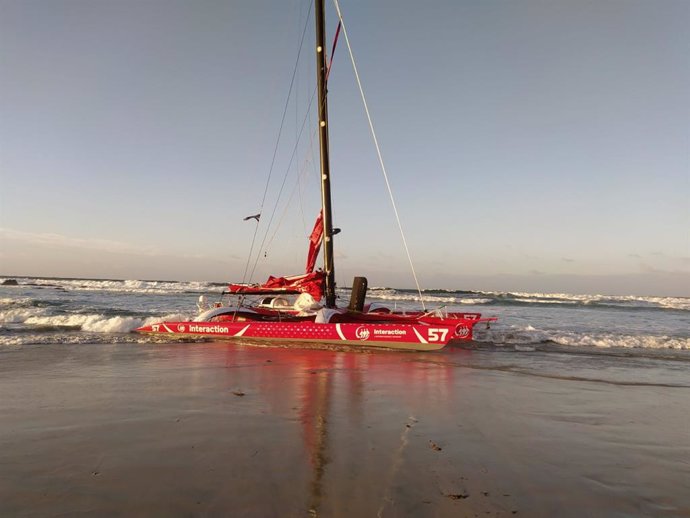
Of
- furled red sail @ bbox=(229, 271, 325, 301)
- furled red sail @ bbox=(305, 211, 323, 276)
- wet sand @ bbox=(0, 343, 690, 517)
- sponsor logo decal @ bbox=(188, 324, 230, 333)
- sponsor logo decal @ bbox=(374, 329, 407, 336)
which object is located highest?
furled red sail @ bbox=(305, 211, 323, 276)

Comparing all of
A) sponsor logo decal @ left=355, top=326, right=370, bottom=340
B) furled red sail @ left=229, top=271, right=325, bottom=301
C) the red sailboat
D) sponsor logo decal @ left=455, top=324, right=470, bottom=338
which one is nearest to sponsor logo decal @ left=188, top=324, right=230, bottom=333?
the red sailboat

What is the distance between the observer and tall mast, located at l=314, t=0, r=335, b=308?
15297 millimetres

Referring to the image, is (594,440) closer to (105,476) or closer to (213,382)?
(105,476)

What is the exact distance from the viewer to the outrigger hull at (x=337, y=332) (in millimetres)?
11961

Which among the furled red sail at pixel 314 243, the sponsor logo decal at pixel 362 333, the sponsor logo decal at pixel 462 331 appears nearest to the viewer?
the sponsor logo decal at pixel 462 331

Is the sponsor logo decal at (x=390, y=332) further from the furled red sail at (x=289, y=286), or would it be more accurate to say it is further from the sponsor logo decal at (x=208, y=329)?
the sponsor logo decal at (x=208, y=329)

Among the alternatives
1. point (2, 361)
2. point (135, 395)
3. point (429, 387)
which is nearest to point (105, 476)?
point (135, 395)

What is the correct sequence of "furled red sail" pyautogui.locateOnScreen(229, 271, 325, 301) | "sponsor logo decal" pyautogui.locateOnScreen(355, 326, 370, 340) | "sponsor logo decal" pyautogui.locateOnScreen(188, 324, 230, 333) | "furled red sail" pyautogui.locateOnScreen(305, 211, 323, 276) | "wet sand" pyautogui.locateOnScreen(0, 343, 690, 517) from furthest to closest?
1. "furled red sail" pyautogui.locateOnScreen(305, 211, 323, 276)
2. "furled red sail" pyautogui.locateOnScreen(229, 271, 325, 301)
3. "sponsor logo decal" pyautogui.locateOnScreen(188, 324, 230, 333)
4. "sponsor logo decal" pyautogui.locateOnScreen(355, 326, 370, 340)
5. "wet sand" pyautogui.locateOnScreen(0, 343, 690, 517)

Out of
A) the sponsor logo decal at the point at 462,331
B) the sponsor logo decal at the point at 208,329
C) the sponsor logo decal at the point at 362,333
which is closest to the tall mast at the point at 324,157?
the sponsor logo decal at the point at 362,333

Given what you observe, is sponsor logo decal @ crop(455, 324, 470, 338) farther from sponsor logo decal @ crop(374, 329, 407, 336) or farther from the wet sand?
the wet sand

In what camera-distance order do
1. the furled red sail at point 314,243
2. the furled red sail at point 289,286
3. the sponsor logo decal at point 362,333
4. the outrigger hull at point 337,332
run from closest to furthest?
the outrigger hull at point 337,332 < the sponsor logo decal at point 362,333 < the furled red sail at point 289,286 < the furled red sail at point 314,243

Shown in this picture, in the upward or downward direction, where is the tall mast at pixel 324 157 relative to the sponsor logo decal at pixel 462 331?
upward

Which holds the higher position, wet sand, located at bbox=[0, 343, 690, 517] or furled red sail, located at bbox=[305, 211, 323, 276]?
furled red sail, located at bbox=[305, 211, 323, 276]

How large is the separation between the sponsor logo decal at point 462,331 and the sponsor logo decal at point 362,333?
2.49 m
